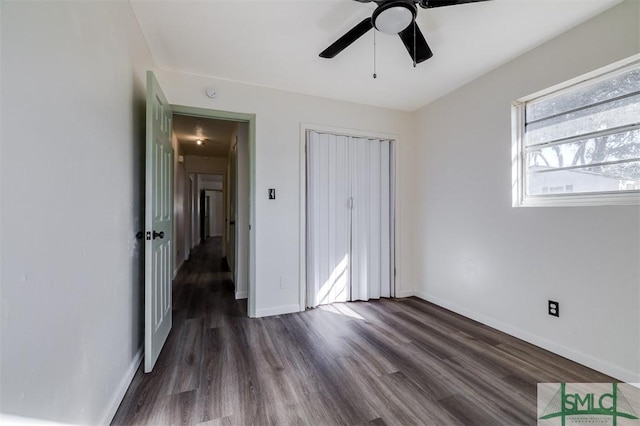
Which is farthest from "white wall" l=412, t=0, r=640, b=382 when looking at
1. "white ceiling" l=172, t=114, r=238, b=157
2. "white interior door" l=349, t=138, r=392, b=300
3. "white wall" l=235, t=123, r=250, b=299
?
"white ceiling" l=172, t=114, r=238, b=157

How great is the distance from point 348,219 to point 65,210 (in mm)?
2681

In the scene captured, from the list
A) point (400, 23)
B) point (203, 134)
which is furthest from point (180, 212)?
point (400, 23)

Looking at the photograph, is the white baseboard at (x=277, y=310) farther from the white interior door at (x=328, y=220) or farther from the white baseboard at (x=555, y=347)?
the white baseboard at (x=555, y=347)

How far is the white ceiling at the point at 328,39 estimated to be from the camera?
5.91 ft

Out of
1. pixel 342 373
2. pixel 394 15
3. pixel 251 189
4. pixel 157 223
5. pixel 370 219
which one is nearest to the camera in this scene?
pixel 394 15

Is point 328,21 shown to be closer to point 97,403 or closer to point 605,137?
point 605,137

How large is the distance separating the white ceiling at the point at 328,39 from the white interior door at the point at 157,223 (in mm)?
479

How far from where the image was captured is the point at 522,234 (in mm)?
2348

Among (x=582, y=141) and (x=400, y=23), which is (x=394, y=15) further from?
(x=582, y=141)

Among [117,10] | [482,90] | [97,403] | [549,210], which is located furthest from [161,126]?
[549,210]

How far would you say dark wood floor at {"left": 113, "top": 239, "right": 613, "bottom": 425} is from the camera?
4.80 feet
